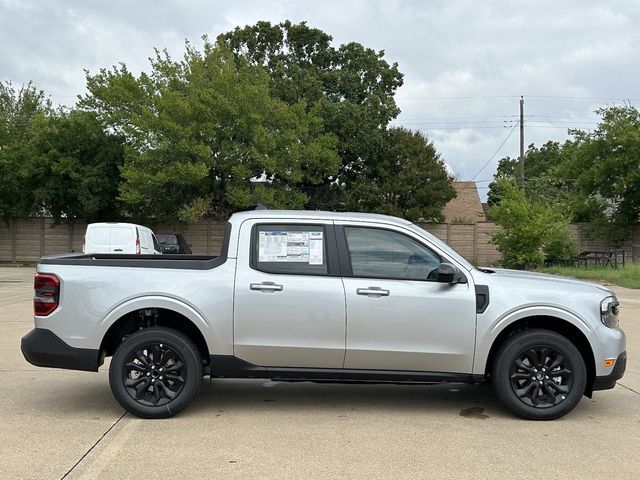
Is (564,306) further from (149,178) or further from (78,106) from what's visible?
(78,106)

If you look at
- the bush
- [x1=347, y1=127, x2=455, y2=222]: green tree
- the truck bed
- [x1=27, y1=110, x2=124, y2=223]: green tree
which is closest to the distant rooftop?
[x1=347, y1=127, x2=455, y2=222]: green tree

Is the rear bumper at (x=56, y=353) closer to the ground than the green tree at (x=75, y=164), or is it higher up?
closer to the ground

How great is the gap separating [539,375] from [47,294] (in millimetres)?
4410

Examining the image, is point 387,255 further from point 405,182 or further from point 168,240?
point 405,182

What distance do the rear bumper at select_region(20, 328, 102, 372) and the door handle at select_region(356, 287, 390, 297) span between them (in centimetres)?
239

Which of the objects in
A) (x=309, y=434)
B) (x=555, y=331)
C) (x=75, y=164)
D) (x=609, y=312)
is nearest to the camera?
(x=309, y=434)

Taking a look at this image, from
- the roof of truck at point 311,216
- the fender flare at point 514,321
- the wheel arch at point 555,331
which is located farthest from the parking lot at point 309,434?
the roof of truck at point 311,216

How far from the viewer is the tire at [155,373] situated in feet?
18.1

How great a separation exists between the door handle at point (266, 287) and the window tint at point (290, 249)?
0.14 m

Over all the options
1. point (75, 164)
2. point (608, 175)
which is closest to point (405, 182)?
point (608, 175)

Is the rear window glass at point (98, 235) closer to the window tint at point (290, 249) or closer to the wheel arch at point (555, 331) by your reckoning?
the window tint at point (290, 249)

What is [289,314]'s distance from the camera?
5.51m

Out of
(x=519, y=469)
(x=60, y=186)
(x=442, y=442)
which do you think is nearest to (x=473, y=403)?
(x=442, y=442)

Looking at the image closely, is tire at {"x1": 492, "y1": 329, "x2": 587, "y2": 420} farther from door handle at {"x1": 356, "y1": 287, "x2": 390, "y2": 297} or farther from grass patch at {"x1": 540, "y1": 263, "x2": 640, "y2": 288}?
grass patch at {"x1": 540, "y1": 263, "x2": 640, "y2": 288}
